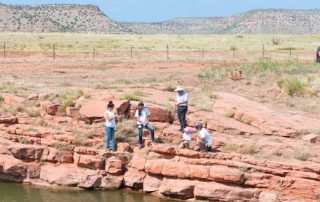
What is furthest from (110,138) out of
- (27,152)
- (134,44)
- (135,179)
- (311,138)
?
(134,44)

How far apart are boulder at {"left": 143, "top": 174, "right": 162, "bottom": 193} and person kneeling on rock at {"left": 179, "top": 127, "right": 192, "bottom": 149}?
50.5 inches

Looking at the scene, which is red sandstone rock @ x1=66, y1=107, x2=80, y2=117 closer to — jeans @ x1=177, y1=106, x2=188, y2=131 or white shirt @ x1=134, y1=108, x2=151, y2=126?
white shirt @ x1=134, y1=108, x2=151, y2=126

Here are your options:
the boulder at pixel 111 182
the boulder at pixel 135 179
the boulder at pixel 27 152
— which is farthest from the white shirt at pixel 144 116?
the boulder at pixel 27 152

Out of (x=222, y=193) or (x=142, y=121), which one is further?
(x=142, y=121)

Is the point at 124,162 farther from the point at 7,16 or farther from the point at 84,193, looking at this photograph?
the point at 7,16

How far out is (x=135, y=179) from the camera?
61.7 feet

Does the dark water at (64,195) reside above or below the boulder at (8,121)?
below

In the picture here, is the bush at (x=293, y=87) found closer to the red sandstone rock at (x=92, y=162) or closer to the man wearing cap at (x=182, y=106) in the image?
the man wearing cap at (x=182, y=106)

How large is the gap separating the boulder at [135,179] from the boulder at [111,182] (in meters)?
0.21

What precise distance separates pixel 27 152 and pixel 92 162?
246 centimetres

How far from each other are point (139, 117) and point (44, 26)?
110 meters

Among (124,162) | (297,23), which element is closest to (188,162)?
(124,162)

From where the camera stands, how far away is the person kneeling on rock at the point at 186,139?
62.0ft

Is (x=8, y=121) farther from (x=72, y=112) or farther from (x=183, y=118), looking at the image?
(x=183, y=118)
